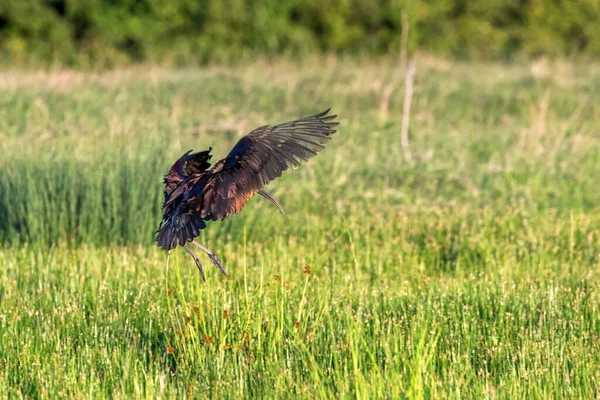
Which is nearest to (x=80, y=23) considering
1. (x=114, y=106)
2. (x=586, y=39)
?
(x=114, y=106)

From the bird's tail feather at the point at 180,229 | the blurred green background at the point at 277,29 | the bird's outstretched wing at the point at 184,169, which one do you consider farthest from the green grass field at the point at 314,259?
the blurred green background at the point at 277,29

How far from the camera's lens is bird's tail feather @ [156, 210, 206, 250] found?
4.26 metres

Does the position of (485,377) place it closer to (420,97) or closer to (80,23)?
(420,97)

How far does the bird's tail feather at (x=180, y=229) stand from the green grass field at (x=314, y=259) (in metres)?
0.23

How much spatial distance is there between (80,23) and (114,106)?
32.2 ft

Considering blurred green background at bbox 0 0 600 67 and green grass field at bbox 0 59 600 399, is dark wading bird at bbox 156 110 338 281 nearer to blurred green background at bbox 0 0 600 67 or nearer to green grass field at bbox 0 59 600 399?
green grass field at bbox 0 59 600 399

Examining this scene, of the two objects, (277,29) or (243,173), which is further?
(277,29)

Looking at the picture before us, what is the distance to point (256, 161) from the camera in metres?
4.28

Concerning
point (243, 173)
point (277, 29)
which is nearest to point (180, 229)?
point (243, 173)

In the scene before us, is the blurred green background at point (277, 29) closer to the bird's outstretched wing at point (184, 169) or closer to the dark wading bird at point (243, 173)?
the bird's outstretched wing at point (184, 169)

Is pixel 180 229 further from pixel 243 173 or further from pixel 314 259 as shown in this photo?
pixel 314 259

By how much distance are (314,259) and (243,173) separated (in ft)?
8.72

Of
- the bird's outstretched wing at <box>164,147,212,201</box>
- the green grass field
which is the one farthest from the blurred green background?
the bird's outstretched wing at <box>164,147,212,201</box>

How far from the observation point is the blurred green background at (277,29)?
22.1 meters
